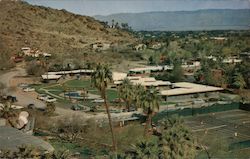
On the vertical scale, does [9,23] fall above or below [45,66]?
above

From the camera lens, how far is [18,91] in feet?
209

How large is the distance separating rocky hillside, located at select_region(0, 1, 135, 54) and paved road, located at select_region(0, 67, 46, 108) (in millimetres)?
13366

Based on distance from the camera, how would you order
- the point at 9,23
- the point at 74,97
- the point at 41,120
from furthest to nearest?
the point at 9,23 < the point at 74,97 < the point at 41,120

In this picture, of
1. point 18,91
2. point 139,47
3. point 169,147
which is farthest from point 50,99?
point 139,47

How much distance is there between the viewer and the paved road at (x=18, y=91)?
5432 cm

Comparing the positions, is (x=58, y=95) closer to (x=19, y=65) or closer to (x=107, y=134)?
(x=107, y=134)

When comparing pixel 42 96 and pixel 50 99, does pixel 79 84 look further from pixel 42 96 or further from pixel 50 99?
pixel 50 99

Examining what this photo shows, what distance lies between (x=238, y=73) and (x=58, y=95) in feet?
82.5

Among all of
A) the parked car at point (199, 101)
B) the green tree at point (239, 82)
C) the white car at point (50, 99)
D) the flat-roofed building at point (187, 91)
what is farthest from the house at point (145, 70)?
the white car at point (50, 99)

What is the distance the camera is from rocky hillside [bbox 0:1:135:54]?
113m

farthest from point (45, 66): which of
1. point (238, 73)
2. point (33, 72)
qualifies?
point (238, 73)

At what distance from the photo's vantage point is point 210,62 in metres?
81.3

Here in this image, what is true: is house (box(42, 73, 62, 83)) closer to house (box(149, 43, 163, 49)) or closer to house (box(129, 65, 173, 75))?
house (box(129, 65, 173, 75))

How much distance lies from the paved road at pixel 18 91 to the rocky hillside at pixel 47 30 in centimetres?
1337
